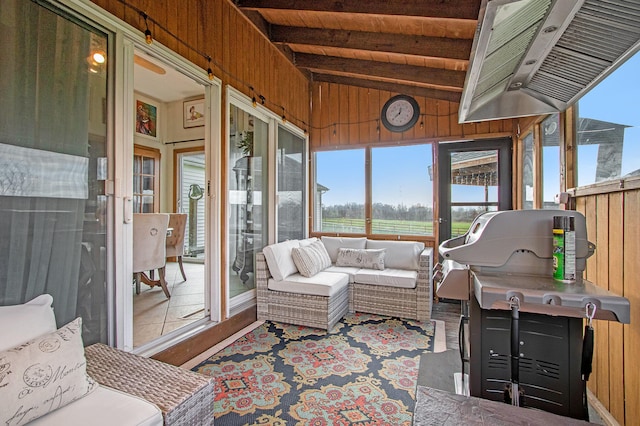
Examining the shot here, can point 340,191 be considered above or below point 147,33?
below

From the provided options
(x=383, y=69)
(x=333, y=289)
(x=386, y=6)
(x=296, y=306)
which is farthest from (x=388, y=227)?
(x=386, y=6)

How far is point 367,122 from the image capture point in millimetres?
4438

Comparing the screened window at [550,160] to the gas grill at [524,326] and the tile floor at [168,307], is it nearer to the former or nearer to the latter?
the gas grill at [524,326]

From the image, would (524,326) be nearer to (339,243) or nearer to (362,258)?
(362,258)

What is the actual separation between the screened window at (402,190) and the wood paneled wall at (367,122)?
0.67 ft

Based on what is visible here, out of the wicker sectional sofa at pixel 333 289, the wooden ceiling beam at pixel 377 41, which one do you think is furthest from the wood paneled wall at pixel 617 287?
the wooden ceiling beam at pixel 377 41

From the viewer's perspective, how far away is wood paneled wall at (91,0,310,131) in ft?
7.05

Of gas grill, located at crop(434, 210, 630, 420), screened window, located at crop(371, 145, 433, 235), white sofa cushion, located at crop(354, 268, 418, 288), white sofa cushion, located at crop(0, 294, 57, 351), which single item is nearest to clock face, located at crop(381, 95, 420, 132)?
screened window, located at crop(371, 145, 433, 235)

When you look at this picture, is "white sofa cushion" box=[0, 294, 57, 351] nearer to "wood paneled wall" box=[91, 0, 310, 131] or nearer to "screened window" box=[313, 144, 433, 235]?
"wood paneled wall" box=[91, 0, 310, 131]

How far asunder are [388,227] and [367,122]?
1.55 m

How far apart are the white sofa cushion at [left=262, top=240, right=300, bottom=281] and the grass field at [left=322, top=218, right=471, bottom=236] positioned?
55.4 inches

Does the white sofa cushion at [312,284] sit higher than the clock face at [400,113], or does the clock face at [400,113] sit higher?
the clock face at [400,113]

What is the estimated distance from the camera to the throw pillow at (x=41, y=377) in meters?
1.04

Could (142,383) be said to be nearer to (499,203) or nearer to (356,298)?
(356,298)
